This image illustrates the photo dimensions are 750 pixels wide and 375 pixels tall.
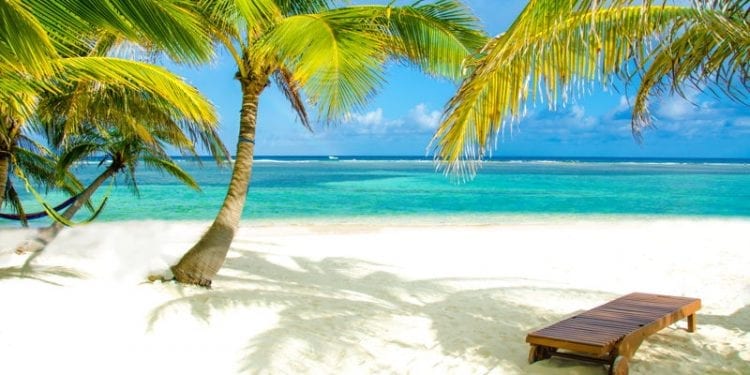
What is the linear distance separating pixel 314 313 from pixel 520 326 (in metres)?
1.82

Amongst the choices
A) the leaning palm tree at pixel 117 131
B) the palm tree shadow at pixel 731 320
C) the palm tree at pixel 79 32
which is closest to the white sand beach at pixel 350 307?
the palm tree shadow at pixel 731 320

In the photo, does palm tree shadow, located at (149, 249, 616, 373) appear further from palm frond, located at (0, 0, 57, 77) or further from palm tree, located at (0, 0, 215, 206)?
palm frond, located at (0, 0, 57, 77)

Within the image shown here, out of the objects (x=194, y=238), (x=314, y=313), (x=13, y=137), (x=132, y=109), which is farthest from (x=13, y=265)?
(x=194, y=238)

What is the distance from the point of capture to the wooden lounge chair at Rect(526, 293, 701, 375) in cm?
378

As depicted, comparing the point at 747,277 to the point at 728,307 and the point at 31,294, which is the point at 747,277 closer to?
the point at 728,307

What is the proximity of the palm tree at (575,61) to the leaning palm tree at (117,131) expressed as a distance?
2881 millimetres

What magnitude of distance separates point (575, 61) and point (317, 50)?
201 centimetres

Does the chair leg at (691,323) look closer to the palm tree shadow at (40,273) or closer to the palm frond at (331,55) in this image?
the palm frond at (331,55)

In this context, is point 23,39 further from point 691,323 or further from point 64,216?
point 64,216

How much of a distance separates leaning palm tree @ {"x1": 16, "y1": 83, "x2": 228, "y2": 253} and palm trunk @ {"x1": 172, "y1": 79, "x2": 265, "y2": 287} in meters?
0.43

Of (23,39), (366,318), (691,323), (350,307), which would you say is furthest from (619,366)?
(23,39)

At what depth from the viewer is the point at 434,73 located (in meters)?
6.30

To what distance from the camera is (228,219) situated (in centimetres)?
641

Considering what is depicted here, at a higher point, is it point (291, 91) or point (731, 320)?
point (291, 91)
